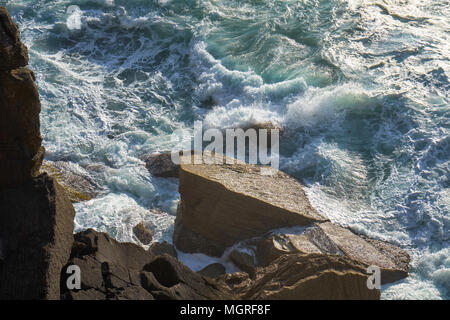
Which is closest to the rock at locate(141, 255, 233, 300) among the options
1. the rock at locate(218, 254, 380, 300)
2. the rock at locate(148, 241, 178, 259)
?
the rock at locate(218, 254, 380, 300)

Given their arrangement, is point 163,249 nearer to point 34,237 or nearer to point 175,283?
point 175,283

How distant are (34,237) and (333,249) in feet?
10.2

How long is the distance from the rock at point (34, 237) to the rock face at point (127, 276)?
0.41 ft

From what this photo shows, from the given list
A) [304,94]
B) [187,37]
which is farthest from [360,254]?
[187,37]

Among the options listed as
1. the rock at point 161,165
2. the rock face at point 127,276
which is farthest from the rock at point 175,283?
the rock at point 161,165

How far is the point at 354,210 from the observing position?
7410 mm

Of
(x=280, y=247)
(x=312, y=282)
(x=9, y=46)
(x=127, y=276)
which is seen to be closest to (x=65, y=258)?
(x=127, y=276)

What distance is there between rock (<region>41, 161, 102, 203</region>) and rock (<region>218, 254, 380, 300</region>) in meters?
3.36

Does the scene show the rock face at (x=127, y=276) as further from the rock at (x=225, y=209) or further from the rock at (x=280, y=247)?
the rock at (x=225, y=209)

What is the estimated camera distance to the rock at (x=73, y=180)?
7.74m

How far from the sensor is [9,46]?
4.48 m

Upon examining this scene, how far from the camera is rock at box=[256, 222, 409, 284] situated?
19.7 feet

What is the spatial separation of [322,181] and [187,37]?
214 inches

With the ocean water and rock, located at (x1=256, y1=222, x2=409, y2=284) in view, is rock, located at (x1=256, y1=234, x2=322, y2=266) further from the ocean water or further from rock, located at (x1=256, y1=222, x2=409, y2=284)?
the ocean water
